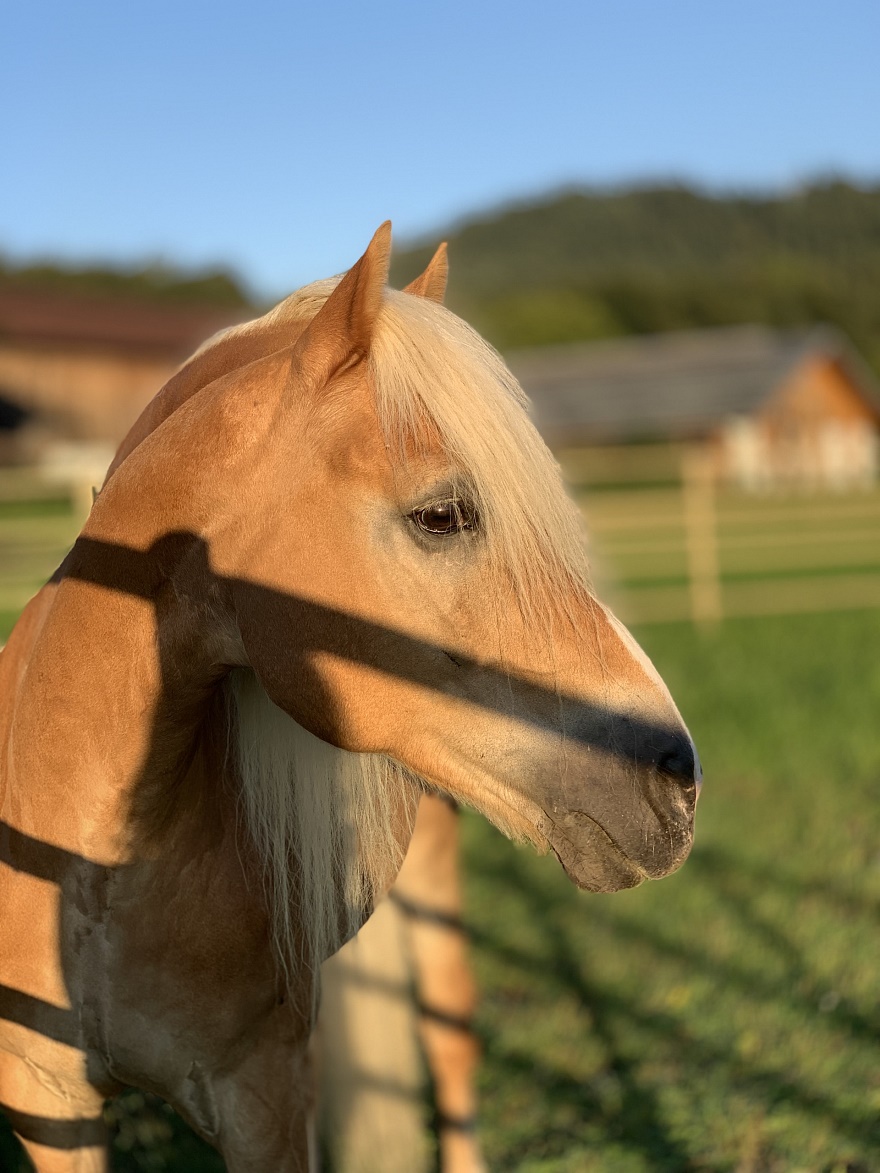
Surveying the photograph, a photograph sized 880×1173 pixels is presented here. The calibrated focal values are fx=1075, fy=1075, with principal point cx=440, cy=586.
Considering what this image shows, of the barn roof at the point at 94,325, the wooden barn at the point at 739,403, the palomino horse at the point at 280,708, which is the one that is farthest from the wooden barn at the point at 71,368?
the palomino horse at the point at 280,708

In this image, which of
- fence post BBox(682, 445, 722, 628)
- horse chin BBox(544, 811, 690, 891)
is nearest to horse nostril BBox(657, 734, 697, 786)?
horse chin BBox(544, 811, 690, 891)

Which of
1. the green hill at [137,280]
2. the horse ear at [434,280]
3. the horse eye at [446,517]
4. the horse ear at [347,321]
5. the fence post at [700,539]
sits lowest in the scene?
the fence post at [700,539]

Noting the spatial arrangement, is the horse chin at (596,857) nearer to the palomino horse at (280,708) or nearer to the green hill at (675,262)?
the palomino horse at (280,708)

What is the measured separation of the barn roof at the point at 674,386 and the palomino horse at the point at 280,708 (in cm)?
3122

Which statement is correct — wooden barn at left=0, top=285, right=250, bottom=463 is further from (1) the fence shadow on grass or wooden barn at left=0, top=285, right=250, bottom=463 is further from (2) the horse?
(2) the horse

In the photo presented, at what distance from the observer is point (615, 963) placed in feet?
13.2

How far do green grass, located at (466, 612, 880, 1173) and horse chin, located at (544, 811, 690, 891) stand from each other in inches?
68.4

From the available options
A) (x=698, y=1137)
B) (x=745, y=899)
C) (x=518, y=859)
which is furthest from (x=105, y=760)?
(x=518, y=859)

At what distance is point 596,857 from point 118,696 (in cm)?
76

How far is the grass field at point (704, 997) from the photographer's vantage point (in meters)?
2.97

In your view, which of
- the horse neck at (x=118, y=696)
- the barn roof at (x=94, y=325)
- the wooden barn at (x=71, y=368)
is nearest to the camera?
the horse neck at (x=118, y=696)

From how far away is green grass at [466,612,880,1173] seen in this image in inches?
118

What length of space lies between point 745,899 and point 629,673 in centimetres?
337

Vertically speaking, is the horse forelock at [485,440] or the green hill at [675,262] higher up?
the green hill at [675,262]
